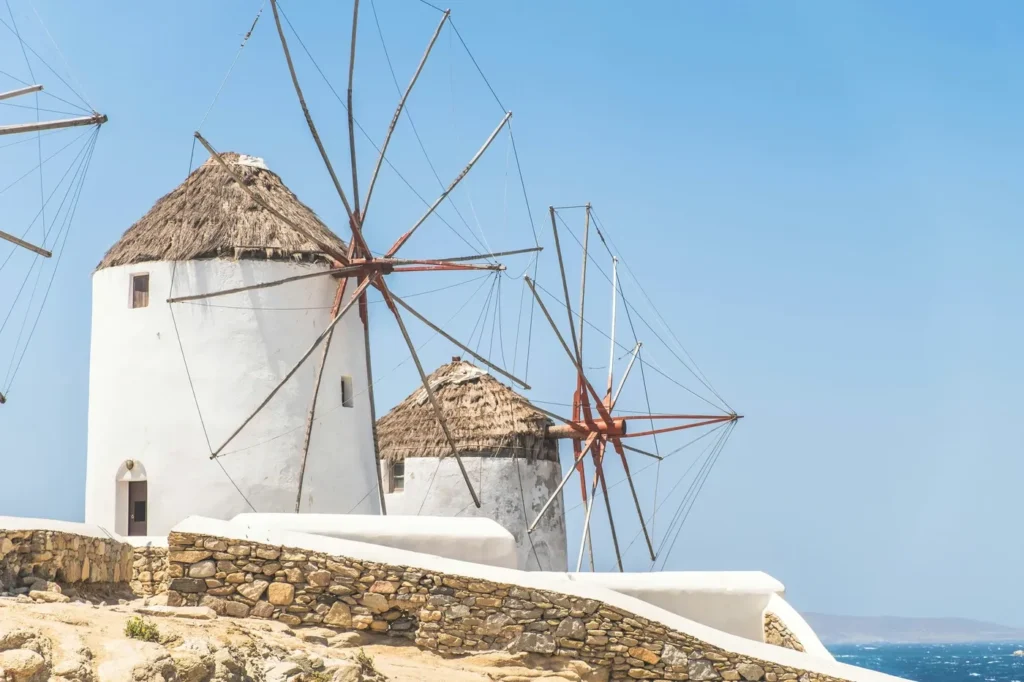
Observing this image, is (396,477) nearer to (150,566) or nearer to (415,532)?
(150,566)

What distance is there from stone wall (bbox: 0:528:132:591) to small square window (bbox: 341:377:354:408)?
7.35 metres

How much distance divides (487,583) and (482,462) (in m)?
13.9

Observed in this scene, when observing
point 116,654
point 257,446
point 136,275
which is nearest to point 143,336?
point 136,275

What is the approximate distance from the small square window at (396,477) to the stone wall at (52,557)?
13.8 metres

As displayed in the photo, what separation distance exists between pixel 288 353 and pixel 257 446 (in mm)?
1346

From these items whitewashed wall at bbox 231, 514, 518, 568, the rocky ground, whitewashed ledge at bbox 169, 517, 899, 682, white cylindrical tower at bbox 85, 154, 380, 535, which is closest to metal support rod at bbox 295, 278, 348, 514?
white cylindrical tower at bbox 85, 154, 380, 535

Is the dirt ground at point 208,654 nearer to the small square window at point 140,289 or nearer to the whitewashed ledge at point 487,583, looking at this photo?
the whitewashed ledge at point 487,583

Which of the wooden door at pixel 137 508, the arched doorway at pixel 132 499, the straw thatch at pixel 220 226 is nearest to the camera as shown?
the arched doorway at pixel 132 499

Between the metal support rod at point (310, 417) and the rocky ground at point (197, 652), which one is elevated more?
the metal support rod at point (310, 417)

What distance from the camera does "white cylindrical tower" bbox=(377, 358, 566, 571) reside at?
25016mm

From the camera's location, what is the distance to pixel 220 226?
18812mm

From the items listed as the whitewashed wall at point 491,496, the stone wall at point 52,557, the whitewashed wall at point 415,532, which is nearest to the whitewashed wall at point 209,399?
the whitewashed wall at point 415,532

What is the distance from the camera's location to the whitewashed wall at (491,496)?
24.9m

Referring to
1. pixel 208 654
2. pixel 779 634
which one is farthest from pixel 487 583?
pixel 779 634
